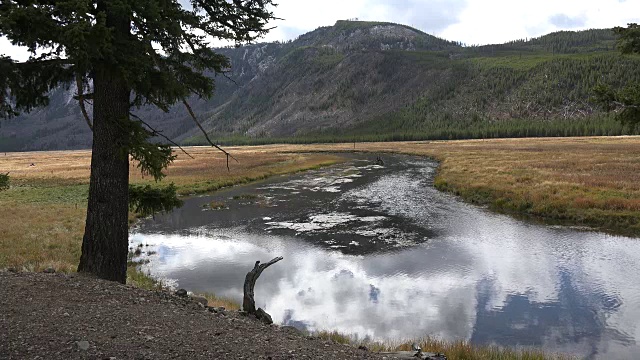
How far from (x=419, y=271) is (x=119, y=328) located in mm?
12726

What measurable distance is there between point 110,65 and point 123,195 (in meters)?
2.74

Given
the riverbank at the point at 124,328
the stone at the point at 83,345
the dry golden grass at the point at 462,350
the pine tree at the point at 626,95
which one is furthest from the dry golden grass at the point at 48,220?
the pine tree at the point at 626,95

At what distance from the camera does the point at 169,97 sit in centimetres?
927

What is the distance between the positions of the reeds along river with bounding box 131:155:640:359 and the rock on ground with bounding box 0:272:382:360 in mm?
4454

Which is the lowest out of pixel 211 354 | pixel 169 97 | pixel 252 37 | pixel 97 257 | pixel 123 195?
pixel 211 354

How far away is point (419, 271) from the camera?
17.1m

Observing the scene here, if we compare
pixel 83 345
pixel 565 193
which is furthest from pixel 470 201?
pixel 83 345

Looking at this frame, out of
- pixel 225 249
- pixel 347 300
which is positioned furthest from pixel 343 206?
pixel 347 300

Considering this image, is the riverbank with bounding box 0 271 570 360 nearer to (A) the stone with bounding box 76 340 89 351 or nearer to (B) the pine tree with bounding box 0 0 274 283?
(A) the stone with bounding box 76 340 89 351

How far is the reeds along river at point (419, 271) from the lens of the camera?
11.9m

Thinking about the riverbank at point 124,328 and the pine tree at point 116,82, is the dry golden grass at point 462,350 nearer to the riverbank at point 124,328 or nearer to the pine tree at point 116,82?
the riverbank at point 124,328

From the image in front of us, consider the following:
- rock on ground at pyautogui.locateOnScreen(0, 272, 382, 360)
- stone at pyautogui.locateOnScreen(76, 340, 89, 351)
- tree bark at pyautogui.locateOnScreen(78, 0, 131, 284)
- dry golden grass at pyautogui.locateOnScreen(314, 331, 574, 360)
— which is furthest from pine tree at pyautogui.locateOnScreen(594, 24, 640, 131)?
stone at pyautogui.locateOnScreen(76, 340, 89, 351)

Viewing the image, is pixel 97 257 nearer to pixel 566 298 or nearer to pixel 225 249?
pixel 225 249

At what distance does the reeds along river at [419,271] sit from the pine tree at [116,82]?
5.67 metres
